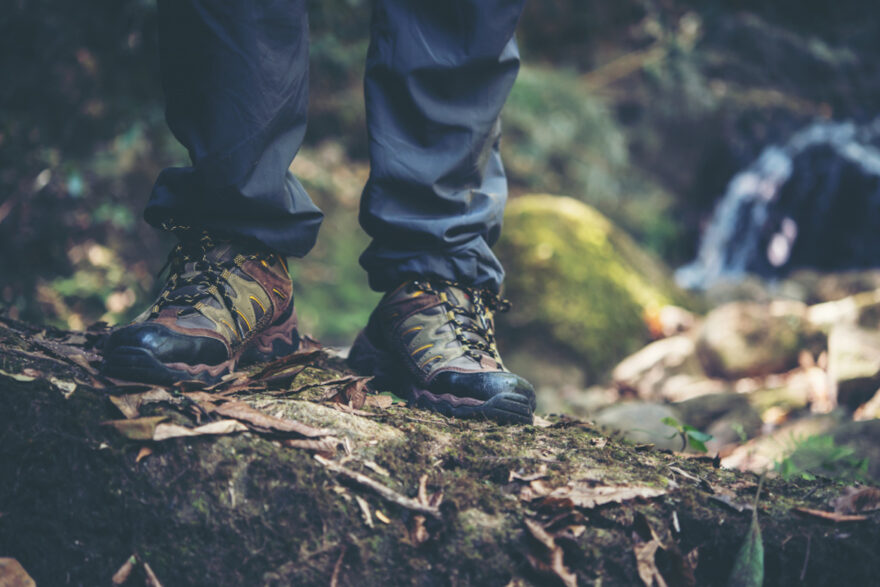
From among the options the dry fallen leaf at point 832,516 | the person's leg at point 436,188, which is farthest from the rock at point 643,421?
the dry fallen leaf at point 832,516

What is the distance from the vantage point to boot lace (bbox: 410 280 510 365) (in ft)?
5.47

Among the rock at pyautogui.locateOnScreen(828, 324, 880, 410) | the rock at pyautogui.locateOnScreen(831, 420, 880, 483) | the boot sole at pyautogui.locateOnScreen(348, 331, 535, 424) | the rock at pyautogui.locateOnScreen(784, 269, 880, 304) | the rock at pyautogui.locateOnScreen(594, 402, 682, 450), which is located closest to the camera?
the boot sole at pyautogui.locateOnScreen(348, 331, 535, 424)

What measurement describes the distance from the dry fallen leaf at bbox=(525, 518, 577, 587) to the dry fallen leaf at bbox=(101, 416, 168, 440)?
0.73 m

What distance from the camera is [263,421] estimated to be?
1.17m

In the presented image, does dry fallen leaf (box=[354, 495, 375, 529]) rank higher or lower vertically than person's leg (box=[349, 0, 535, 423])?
lower

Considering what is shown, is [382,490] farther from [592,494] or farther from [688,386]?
[688,386]

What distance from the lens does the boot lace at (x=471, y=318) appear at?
167 centimetres

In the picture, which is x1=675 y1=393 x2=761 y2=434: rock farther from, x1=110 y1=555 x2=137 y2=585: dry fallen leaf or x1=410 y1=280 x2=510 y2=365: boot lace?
x1=110 y1=555 x2=137 y2=585: dry fallen leaf

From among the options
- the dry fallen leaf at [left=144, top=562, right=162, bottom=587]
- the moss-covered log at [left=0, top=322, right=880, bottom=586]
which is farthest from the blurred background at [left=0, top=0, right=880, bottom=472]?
the dry fallen leaf at [left=144, top=562, right=162, bottom=587]

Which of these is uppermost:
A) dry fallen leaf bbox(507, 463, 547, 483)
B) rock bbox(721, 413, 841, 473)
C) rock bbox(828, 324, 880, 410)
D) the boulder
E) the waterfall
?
the waterfall

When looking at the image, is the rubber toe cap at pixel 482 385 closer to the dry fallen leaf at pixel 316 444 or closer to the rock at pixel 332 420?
the rock at pixel 332 420

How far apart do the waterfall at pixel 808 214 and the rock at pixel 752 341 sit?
4.60m

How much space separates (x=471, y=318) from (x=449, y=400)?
→ 30 cm

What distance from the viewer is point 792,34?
470 inches
